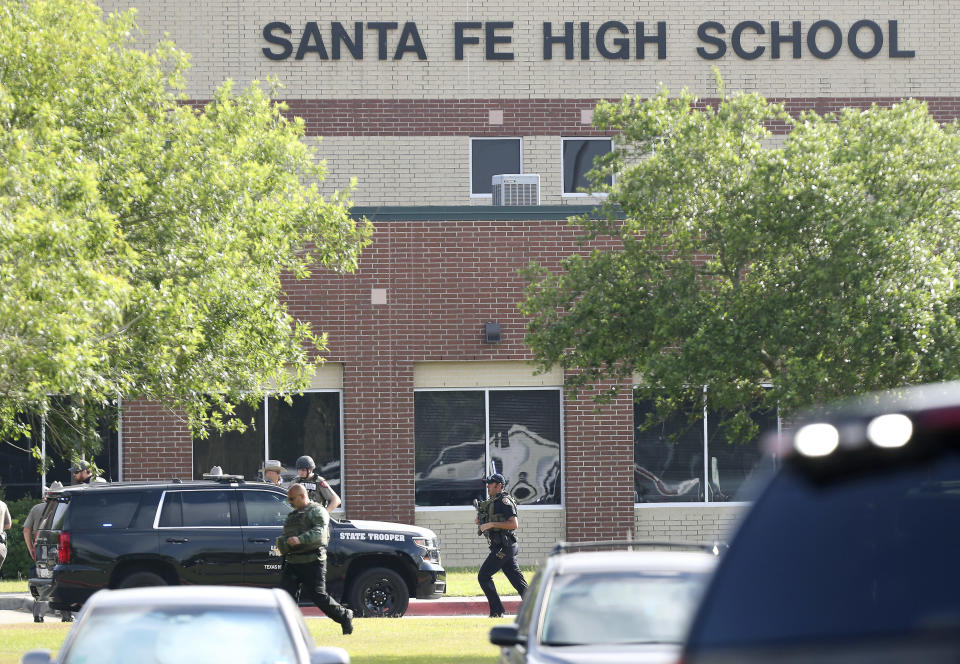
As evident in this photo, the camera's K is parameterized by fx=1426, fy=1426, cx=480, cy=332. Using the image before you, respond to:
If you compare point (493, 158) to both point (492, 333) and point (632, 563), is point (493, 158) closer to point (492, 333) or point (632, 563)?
point (492, 333)

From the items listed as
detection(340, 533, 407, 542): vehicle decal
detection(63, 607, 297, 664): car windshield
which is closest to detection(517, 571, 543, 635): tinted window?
detection(63, 607, 297, 664): car windshield

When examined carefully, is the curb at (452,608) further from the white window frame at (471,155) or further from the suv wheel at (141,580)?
the white window frame at (471,155)

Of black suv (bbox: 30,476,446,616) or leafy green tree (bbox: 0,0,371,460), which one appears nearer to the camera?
leafy green tree (bbox: 0,0,371,460)

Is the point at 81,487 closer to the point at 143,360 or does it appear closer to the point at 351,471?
the point at 143,360

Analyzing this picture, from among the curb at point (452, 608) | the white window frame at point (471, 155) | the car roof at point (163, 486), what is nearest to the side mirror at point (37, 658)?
the car roof at point (163, 486)

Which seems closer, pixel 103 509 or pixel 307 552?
pixel 307 552

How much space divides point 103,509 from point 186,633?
10532mm

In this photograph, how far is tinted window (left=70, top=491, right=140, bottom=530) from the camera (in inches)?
685

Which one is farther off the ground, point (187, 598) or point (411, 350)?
point (411, 350)

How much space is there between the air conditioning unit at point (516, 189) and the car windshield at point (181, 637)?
19.4 m

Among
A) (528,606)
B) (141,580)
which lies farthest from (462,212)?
(528,606)

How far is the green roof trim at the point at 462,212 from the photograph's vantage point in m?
25.2

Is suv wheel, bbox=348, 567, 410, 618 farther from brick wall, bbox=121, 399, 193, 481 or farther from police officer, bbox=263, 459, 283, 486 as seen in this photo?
brick wall, bbox=121, 399, 193, 481

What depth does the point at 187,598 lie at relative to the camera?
7.79 m
